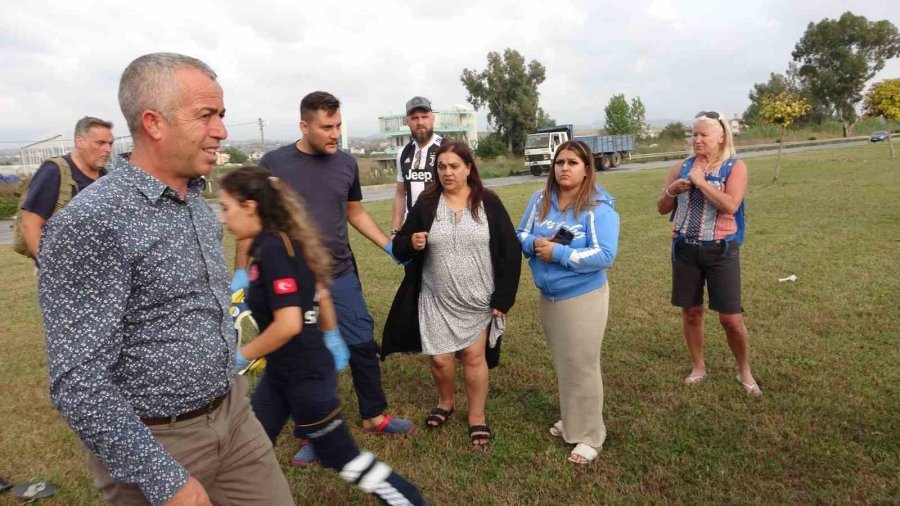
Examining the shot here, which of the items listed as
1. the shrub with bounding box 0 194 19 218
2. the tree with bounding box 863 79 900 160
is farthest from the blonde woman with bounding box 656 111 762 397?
the shrub with bounding box 0 194 19 218

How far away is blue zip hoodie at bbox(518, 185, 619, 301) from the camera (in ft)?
11.6

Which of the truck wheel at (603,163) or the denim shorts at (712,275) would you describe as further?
the truck wheel at (603,163)

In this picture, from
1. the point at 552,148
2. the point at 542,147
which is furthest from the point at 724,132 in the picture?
the point at 542,147

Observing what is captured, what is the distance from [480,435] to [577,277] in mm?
1191

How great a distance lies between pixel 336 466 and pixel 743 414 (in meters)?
2.79

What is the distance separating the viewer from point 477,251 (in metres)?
3.90

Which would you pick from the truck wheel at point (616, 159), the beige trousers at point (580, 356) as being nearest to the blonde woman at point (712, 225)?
the beige trousers at point (580, 356)

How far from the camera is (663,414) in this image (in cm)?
423

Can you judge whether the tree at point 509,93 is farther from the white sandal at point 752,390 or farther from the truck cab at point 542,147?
the white sandal at point 752,390

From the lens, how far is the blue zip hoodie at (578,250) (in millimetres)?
3549

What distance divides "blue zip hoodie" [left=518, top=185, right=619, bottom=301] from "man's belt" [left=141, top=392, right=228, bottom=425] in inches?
84.6

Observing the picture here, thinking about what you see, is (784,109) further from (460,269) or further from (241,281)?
(241,281)

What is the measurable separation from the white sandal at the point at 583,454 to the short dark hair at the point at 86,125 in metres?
3.97

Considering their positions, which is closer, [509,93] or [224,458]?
[224,458]
